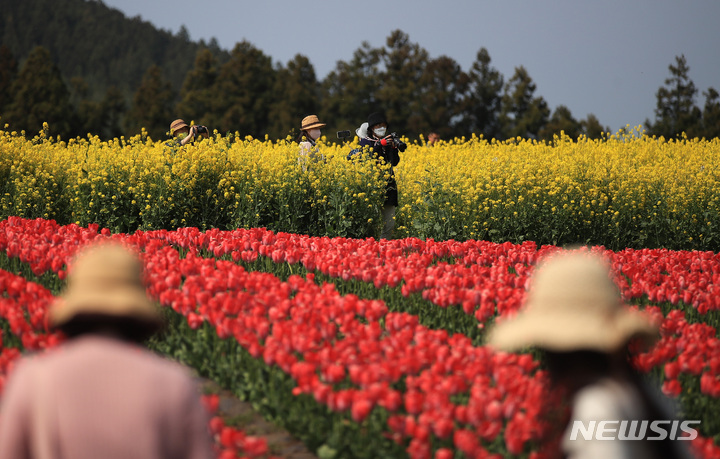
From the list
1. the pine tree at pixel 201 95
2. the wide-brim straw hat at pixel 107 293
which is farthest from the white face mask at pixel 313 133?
the pine tree at pixel 201 95

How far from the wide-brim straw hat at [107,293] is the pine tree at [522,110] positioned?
43.2m

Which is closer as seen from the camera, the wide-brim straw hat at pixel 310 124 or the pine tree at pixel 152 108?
the wide-brim straw hat at pixel 310 124

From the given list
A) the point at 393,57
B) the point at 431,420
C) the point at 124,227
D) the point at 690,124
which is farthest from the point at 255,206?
the point at 393,57

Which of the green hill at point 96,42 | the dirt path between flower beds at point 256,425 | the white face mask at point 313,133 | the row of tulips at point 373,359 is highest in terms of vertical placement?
the green hill at point 96,42

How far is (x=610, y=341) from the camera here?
216 centimetres

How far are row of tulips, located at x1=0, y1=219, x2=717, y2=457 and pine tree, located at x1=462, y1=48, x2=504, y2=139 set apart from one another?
45.4 m

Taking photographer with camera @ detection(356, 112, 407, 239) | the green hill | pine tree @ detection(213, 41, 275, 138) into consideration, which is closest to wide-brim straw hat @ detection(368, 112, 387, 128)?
photographer with camera @ detection(356, 112, 407, 239)

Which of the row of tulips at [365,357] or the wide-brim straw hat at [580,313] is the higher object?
the wide-brim straw hat at [580,313]

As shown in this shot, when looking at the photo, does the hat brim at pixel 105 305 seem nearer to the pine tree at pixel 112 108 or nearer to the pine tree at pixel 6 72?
the pine tree at pixel 112 108

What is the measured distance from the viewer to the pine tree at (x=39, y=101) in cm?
4294

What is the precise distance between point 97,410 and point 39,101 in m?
46.8

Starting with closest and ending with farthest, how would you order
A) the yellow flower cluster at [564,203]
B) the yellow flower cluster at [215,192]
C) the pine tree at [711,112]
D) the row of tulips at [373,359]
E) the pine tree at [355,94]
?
the row of tulips at [373,359]
the yellow flower cluster at [215,192]
the yellow flower cluster at [564,203]
the pine tree at [711,112]
the pine tree at [355,94]

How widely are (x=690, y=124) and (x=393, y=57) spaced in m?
19.6

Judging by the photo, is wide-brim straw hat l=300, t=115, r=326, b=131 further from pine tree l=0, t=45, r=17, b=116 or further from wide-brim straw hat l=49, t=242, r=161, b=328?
pine tree l=0, t=45, r=17, b=116
